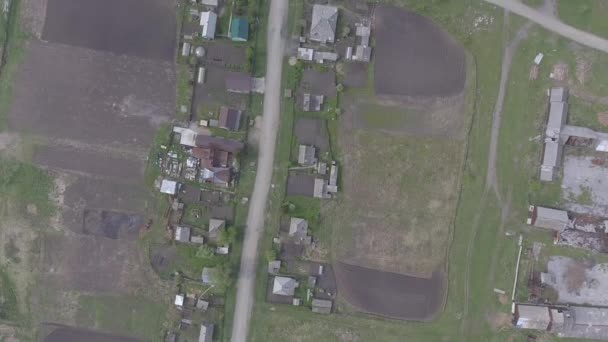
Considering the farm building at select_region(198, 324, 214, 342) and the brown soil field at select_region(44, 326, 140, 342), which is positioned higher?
the farm building at select_region(198, 324, 214, 342)

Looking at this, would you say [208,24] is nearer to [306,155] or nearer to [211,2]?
[211,2]

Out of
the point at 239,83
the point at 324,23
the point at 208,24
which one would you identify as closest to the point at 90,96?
the point at 208,24

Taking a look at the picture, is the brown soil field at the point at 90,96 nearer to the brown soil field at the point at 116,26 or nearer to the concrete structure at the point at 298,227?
the brown soil field at the point at 116,26

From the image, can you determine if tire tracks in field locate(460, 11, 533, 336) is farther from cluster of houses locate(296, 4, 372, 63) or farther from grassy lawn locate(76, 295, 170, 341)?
grassy lawn locate(76, 295, 170, 341)

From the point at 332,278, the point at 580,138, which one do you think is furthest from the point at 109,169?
the point at 580,138

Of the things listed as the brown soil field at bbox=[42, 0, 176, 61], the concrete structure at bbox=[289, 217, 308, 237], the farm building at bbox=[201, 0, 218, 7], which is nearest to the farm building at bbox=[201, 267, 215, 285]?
the concrete structure at bbox=[289, 217, 308, 237]

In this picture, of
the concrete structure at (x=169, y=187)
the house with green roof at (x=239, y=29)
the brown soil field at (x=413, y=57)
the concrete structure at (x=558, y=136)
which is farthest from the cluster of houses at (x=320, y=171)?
the concrete structure at (x=558, y=136)
